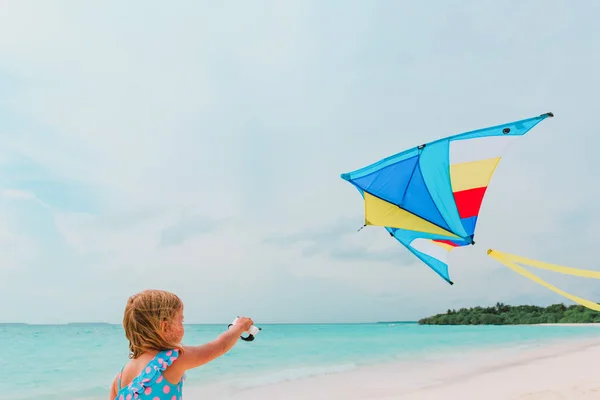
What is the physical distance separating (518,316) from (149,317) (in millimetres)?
75208

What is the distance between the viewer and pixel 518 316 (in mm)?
69562

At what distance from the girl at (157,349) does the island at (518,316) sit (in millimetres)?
60032

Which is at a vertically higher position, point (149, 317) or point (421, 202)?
point (421, 202)

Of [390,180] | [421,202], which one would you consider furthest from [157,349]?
[421,202]

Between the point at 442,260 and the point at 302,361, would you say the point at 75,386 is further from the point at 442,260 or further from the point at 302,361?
the point at 442,260

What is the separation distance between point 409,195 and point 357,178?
0.44 metres

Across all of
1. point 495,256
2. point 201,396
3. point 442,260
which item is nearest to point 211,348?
point 495,256

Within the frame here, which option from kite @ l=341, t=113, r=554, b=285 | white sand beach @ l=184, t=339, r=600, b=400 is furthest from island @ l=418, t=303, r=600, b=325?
kite @ l=341, t=113, r=554, b=285

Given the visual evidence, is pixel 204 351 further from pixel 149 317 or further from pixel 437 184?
pixel 437 184

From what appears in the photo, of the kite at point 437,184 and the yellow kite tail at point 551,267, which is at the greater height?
the kite at point 437,184

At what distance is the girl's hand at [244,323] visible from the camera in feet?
5.76

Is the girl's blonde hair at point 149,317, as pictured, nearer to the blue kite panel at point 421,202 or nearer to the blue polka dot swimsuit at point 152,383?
the blue polka dot swimsuit at point 152,383

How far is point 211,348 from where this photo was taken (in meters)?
1.71

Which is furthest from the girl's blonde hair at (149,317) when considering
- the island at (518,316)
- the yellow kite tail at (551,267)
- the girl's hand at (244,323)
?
the island at (518,316)
